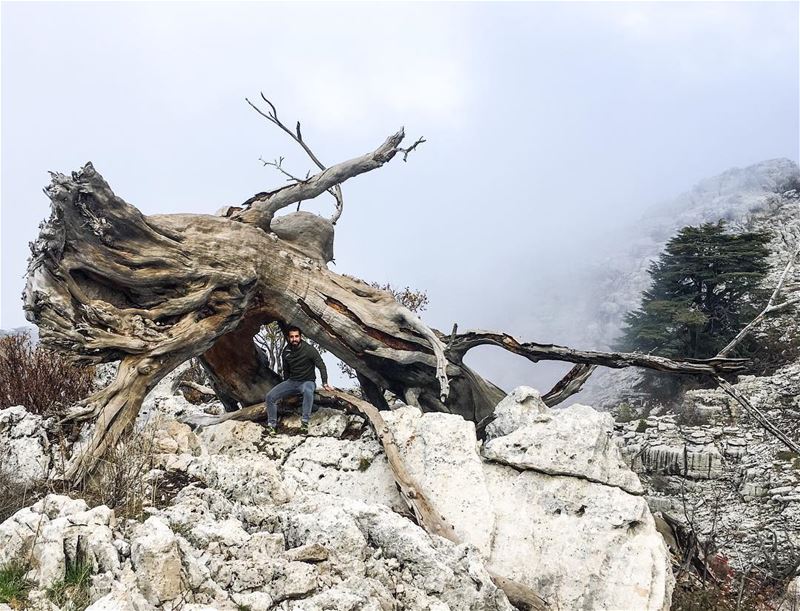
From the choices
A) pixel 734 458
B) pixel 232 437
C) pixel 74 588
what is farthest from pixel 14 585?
pixel 734 458

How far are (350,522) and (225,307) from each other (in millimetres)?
4136

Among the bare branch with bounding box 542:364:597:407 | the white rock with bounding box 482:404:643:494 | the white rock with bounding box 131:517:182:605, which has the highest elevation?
the bare branch with bounding box 542:364:597:407

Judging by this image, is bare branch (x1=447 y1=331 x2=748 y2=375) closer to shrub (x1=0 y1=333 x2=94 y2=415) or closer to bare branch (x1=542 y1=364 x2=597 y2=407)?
bare branch (x1=542 y1=364 x2=597 y2=407)

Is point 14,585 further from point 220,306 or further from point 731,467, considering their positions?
point 731,467

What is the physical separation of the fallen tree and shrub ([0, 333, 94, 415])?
162 centimetres

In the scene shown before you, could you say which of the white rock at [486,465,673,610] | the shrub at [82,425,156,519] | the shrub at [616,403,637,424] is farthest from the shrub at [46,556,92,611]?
the shrub at [616,403,637,424]

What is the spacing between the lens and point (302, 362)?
7801 millimetres

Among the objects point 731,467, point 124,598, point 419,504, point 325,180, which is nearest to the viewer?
point 124,598

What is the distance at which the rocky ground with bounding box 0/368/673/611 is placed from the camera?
3.85 m

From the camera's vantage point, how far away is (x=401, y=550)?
4.68 metres

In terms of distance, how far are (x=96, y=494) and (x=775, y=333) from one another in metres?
19.6

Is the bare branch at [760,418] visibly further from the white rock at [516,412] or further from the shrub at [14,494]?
the shrub at [14,494]

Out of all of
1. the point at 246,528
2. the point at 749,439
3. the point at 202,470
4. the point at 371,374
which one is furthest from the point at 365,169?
the point at 749,439

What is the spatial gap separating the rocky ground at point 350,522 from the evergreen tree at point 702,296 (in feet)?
51.9
